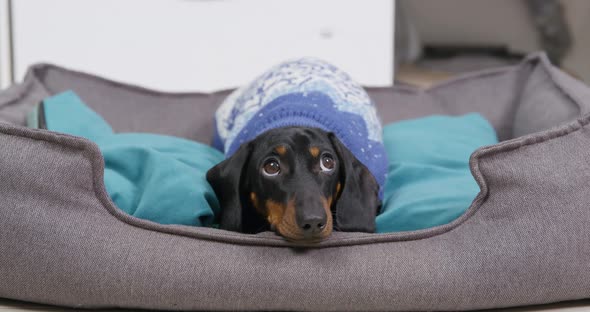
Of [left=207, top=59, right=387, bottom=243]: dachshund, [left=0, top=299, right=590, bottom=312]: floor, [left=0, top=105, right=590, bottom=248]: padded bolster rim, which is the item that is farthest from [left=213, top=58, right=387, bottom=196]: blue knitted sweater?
[left=0, top=299, right=590, bottom=312]: floor

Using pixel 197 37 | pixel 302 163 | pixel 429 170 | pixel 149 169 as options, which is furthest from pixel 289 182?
pixel 197 37

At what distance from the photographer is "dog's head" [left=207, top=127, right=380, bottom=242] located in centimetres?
150

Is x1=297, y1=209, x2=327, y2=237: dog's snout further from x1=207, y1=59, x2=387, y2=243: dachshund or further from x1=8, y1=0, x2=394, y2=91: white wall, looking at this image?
x1=8, y1=0, x2=394, y2=91: white wall

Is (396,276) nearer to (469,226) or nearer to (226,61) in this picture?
(469,226)

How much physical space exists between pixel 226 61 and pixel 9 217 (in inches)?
71.8

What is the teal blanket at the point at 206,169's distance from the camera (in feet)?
5.35

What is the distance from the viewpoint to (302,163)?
1554 mm

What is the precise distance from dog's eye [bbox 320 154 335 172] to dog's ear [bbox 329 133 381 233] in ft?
0.16

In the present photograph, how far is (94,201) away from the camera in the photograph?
146 cm

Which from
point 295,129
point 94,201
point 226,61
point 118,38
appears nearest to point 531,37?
point 226,61

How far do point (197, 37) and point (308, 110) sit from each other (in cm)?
135

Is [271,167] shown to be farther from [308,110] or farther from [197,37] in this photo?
[197,37]

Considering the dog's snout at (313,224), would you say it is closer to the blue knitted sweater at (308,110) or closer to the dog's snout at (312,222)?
the dog's snout at (312,222)

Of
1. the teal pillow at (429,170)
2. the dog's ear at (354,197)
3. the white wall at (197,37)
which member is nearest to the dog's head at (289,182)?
the dog's ear at (354,197)
